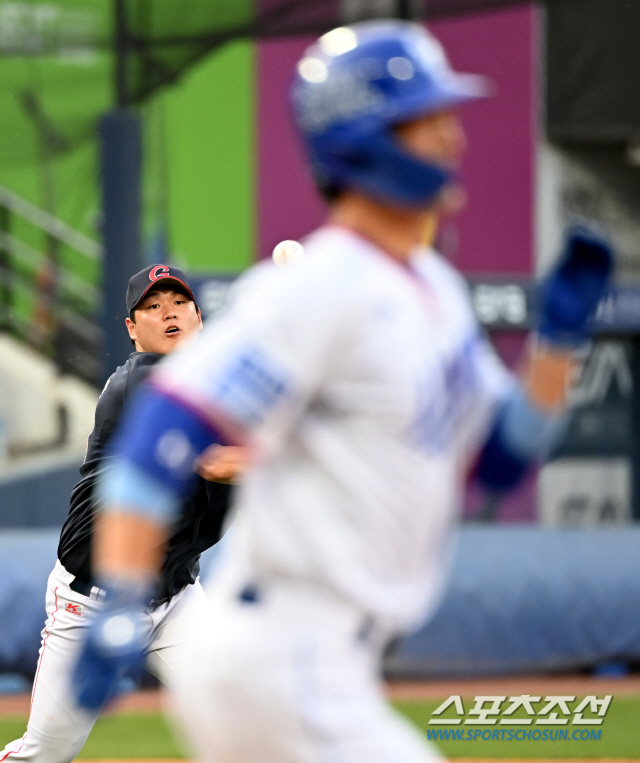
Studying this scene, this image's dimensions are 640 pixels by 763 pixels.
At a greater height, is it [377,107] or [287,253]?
Answer: [377,107]

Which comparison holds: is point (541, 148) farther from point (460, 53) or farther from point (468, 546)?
point (468, 546)

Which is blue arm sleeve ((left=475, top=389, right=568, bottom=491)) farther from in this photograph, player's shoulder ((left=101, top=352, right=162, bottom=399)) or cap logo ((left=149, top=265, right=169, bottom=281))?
cap logo ((left=149, top=265, right=169, bottom=281))

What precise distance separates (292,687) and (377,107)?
3.09ft

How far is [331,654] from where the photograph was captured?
2131mm

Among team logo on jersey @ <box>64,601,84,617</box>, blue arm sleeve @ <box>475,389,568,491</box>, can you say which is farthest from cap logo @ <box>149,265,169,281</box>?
blue arm sleeve @ <box>475,389,568,491</box>

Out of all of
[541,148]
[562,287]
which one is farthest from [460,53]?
[562,287]

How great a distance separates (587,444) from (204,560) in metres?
6.87

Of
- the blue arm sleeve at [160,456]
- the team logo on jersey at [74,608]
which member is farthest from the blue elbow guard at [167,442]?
the team logo on jersey at [74,608]

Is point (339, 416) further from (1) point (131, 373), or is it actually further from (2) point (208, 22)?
(2) point (208, 22)

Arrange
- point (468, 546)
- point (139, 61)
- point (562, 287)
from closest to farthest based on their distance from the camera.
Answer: point (562, 287) < point (468, 546) < point (139, 61)

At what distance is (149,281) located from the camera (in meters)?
4.38

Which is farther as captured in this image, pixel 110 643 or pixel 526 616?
pixel 526 616

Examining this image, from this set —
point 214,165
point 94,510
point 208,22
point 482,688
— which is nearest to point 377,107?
point 94,510

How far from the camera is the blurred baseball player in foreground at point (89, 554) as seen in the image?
12.8 feet
